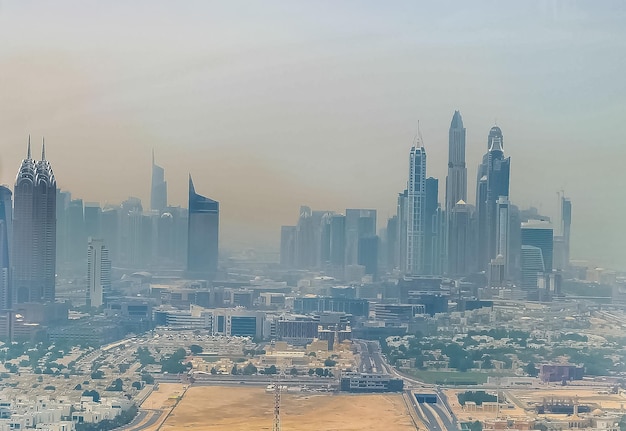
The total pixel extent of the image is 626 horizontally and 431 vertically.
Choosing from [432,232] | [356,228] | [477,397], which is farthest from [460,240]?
[477,397]

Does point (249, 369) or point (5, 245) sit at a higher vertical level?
point (5, 245)

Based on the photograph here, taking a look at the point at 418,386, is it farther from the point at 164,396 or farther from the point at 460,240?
the point at 460,240

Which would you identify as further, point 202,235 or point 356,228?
point 202,235

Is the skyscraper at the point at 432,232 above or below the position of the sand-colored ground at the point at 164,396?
above

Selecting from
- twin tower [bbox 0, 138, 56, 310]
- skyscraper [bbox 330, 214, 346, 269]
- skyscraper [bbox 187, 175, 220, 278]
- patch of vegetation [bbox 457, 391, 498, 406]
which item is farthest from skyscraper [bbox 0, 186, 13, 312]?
patch of vegetation [bbox 457, 391, 498, 406]

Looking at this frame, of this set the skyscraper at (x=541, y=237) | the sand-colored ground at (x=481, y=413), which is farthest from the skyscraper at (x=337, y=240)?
the sand-colored ground at (x=481, y=413)

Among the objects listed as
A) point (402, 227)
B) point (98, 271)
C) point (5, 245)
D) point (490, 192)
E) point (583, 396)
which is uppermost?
point (490, 192)

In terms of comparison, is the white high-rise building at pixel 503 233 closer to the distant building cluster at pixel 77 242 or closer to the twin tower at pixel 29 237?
the distant building cluster at pixel 77 242

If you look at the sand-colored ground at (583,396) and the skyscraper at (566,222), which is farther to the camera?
the skyscraper at (566,222)
